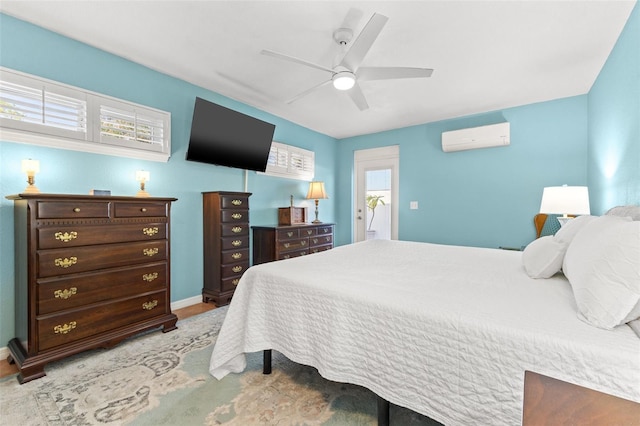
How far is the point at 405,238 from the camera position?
15.5 ft

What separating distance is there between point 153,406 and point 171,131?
2.48 metres

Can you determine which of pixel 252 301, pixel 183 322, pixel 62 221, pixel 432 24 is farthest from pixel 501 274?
pixel 62 221

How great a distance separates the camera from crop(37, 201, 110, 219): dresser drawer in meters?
1.80

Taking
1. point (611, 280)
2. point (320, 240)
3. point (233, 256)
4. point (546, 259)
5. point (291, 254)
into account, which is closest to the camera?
point (611, 280)

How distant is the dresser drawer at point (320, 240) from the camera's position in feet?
13.6

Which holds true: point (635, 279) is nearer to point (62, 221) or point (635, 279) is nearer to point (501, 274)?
point (501, 274)

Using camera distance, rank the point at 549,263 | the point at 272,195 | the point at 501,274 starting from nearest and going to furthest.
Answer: the point at 549,263 < the point at 501,274 < the point at 272,195

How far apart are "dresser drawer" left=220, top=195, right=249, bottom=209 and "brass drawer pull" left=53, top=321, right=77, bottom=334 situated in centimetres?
158

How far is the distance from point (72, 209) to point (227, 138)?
5.57ft

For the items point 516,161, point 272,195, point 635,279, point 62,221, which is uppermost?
point 516,161

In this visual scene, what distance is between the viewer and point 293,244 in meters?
3.81

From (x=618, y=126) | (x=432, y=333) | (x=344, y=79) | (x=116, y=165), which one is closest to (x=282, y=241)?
(x=116, y=165)

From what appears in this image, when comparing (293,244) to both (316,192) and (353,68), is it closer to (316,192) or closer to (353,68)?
(316,192)

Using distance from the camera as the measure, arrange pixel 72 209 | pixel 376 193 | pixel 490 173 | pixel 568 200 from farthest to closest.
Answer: pixel 376 193
pixel 490 173
pixel 568 200
pixel 72 209
